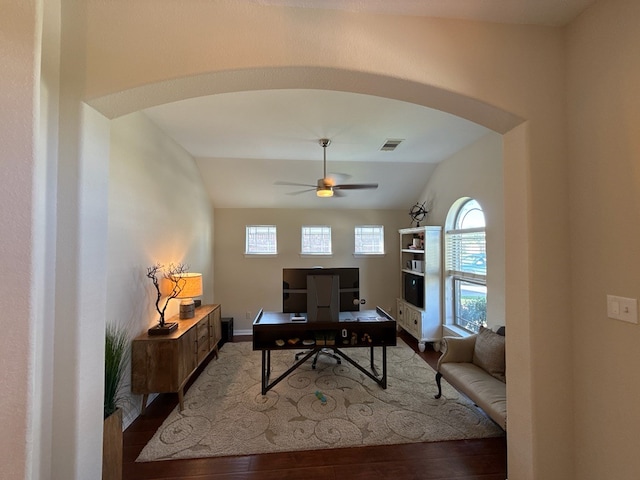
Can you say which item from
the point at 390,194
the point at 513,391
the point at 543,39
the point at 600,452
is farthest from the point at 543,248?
the point at 390,194

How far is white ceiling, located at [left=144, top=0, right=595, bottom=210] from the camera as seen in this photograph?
1.48 m

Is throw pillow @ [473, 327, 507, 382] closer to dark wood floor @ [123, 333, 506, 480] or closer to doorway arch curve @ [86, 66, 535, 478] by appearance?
dark wood floor @ [123, 333, 506, 480]

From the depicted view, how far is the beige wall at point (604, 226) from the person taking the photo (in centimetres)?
128

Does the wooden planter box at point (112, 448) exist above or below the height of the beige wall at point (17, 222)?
below

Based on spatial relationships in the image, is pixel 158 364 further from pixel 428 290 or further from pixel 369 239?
pixel 369 239

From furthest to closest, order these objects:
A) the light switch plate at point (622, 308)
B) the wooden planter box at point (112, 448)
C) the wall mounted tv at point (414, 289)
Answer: the wall mounted tv at point (414, 289) < the wooden planter box at point (112, 448) < the light switch plate at point (622, 308)

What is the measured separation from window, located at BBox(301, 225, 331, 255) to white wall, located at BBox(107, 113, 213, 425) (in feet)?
7.28

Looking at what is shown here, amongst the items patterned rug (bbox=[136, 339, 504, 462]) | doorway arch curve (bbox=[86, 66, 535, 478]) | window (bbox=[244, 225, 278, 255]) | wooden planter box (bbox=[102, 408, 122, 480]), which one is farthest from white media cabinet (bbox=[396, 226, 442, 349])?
wooden planter box (bbox=[102, 408, 122, 480])

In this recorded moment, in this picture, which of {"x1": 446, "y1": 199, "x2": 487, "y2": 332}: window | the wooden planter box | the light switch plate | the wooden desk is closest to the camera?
the light switch plate

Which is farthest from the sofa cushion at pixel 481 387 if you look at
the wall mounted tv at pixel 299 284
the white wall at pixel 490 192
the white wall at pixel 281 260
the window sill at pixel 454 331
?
the white wall at pixel 281 260

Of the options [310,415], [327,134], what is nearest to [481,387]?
[310,415]

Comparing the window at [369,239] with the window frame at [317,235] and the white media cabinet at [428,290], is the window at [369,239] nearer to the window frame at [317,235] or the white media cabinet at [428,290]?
the window frame at [317,235]

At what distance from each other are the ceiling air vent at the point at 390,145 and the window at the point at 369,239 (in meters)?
2.04

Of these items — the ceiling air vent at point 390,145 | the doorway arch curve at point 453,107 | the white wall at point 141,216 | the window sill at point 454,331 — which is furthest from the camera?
the window sill at point 454,331
